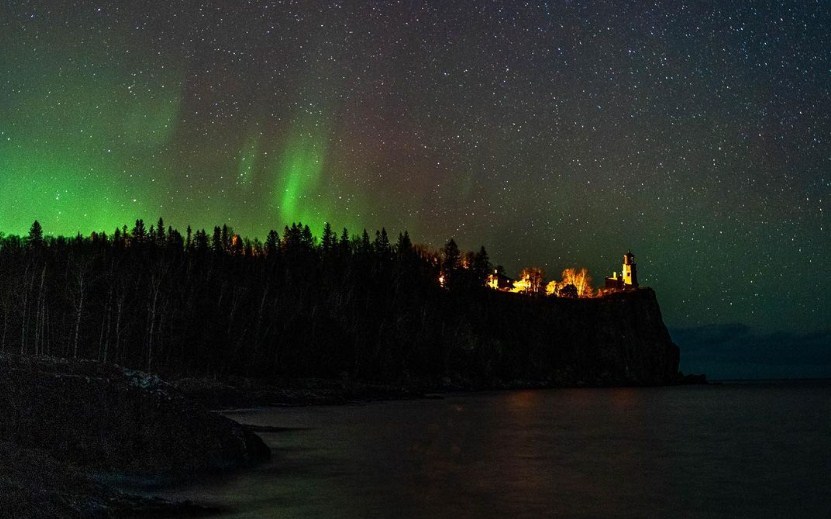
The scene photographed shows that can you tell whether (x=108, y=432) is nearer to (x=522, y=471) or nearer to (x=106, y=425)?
(x=106, y=425)

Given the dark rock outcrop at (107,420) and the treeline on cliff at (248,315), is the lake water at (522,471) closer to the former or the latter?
the dark rock outcrop at (107,420)

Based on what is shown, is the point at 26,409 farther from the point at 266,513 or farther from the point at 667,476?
the point at 667,476

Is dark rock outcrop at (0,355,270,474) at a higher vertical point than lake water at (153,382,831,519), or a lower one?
higher

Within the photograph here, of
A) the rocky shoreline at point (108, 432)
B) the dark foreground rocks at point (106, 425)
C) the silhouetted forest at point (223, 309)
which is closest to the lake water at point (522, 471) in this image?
the rocky shoreline at point (108, 432)

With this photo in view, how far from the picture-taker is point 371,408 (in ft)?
269

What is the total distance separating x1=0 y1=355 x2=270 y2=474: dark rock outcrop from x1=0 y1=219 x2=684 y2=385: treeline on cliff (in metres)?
62.1

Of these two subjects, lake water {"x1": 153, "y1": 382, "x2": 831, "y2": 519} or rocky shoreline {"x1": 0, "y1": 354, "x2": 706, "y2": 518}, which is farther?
lake water {"x1": 153, "y1": 382, "x2": 831, "y2": 519}

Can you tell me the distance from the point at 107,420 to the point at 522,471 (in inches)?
767

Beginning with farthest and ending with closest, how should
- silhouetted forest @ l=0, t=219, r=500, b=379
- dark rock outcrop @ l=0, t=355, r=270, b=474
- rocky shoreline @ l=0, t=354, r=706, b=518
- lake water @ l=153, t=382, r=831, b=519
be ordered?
silhouetted forest @ l=0, t=219, r=500, b=379, dark rock outcrop @ l=0, t=355, r=270, b=474, lake water @ l=153, t=382, r=831, b=519, rocky shoreline @ l=0, t=354, r=706, b=518

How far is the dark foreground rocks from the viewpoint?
81.6 ft

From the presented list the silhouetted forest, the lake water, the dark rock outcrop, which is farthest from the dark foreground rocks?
the silhouetted forest

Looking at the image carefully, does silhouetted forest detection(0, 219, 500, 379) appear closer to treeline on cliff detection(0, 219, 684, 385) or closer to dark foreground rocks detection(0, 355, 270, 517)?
treeline on cliff detection(0, 219, 684, 385)

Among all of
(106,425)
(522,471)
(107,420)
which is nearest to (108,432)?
(106,425)

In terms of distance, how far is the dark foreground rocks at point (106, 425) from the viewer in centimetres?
2487
